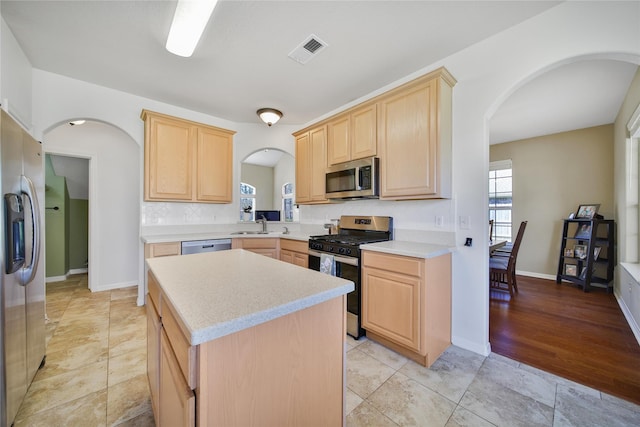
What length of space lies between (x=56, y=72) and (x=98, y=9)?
56.3 inches

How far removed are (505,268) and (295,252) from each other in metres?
2.84

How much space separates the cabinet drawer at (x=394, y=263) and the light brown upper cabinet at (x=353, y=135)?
1.07 metres

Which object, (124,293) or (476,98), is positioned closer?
(476,98)

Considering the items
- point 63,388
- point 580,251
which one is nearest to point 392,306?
point 63,388

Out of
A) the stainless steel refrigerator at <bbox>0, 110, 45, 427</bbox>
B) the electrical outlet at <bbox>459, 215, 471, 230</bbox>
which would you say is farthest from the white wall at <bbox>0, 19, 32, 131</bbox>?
the electrical outlet at <bbox>459, 215, 471, 230</bbox>

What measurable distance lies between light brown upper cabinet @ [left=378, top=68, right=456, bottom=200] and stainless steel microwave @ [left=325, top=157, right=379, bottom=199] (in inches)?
4.0

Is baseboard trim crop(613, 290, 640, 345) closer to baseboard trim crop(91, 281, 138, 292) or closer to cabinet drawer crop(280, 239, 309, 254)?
cabinet drawer crop(280, 239, 309, 254)

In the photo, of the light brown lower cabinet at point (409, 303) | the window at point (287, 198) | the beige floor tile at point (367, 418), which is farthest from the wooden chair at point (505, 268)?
the window at point (287, 198)

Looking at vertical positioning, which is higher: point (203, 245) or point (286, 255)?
point (203, 245)

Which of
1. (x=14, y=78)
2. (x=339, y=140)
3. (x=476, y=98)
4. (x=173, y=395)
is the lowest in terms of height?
(x=173, y=395)

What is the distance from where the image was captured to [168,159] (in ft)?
10.3

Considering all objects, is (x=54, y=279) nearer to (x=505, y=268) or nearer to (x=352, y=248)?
(x=352, y=248)

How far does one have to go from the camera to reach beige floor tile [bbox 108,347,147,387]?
5.99 feet

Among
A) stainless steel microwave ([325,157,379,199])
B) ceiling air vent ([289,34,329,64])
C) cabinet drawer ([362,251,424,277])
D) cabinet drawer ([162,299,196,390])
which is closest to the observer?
cabinet drawer ([162,299,196,390])
